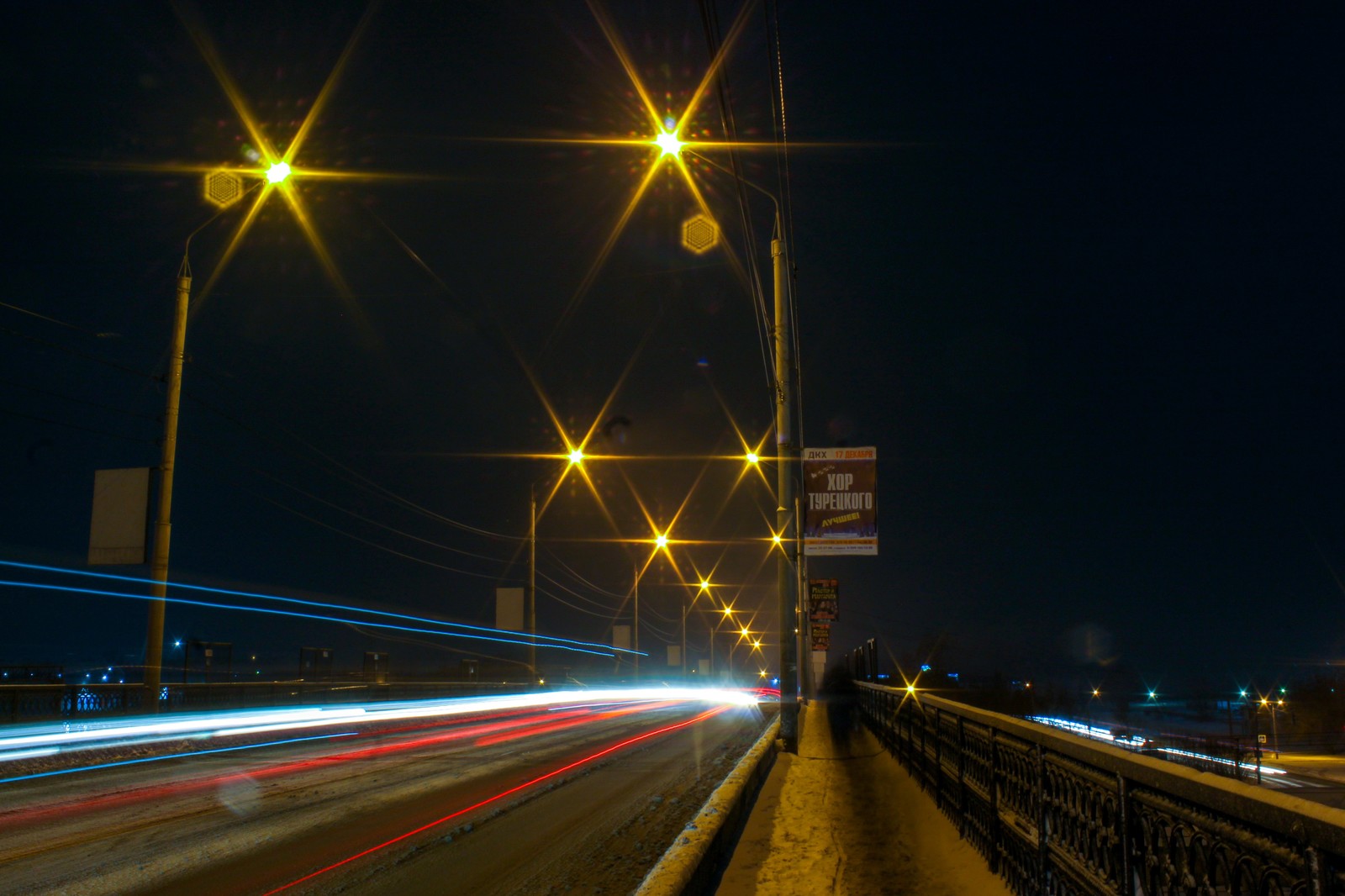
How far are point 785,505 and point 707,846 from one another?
11.3 meters

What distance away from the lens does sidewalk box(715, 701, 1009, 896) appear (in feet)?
22.2

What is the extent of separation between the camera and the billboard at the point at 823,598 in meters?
36.7

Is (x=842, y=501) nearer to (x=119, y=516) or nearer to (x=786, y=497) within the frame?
(x=786, y=497)

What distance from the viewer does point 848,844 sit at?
27.8ft

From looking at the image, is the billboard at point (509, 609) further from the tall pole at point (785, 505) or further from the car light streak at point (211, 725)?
the tall pole at point (785, 505)

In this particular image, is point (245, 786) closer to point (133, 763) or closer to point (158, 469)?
point (133, 763)

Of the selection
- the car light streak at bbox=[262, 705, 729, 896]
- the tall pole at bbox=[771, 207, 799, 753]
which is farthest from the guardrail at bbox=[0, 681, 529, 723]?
the tall pole at bbox=[771, 207, 799, 753]

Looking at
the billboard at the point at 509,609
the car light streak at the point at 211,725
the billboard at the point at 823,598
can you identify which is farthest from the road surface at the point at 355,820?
the billboard at the point at 509,609

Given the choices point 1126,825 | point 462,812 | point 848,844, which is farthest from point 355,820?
point 1126,825

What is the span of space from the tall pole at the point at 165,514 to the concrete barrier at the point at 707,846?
14317 mm

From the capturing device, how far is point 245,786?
43.5ft

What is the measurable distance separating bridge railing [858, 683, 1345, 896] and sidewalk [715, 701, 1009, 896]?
426 millimetres

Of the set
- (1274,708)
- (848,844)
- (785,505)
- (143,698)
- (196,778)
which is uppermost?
(785,505)

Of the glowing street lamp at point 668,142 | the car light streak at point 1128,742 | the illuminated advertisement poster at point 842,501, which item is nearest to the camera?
the car light streak at point 1128,742
